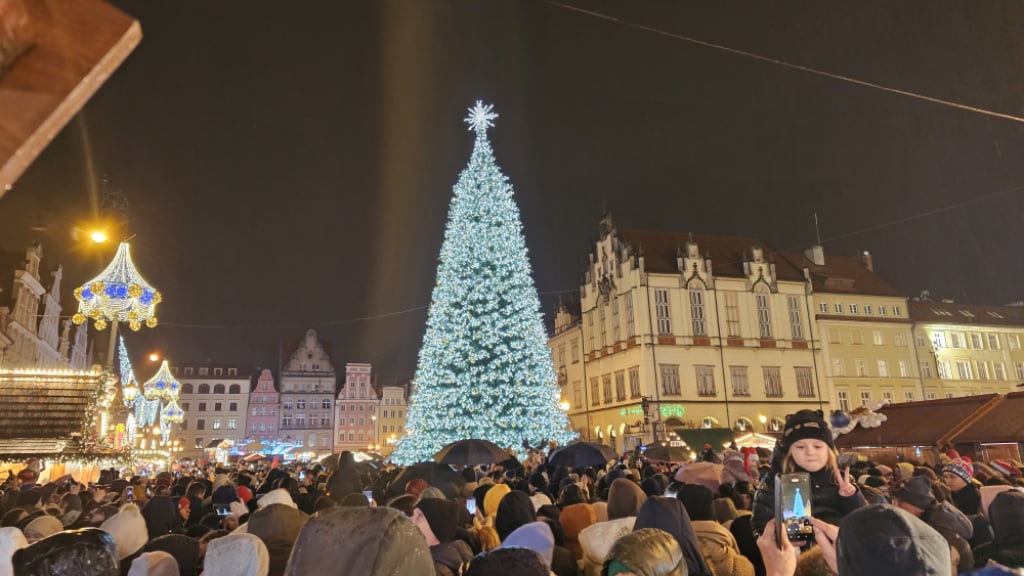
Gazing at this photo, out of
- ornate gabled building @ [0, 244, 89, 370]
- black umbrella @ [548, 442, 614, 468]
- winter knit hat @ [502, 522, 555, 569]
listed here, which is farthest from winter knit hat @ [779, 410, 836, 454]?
ornate gabled building @ [0, 244, 89, 370]

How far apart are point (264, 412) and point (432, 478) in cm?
8702

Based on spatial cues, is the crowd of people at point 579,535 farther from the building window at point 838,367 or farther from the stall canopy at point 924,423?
the building window at point 838,367

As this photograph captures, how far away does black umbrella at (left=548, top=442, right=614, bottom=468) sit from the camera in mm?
15133

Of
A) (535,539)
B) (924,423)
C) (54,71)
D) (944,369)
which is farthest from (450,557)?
(944,369)

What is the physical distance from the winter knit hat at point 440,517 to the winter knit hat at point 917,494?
14.2 ft

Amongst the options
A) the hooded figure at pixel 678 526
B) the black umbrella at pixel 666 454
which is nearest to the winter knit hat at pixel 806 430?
the hooded figure at pixel 678 526

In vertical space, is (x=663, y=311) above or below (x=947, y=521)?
A: above

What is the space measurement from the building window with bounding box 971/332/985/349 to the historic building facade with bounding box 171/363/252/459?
8694 cm

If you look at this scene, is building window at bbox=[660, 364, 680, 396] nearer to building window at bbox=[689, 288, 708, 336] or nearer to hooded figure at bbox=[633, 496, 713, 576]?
building window at bbox=[689, 288, 708, 336]

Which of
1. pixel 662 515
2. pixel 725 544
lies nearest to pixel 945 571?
pixel 662 515

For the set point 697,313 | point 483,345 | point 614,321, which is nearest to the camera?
point 483,345

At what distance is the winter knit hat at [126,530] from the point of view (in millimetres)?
5078

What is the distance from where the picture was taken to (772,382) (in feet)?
159

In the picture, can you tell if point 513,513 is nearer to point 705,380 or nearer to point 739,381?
point 705,380
